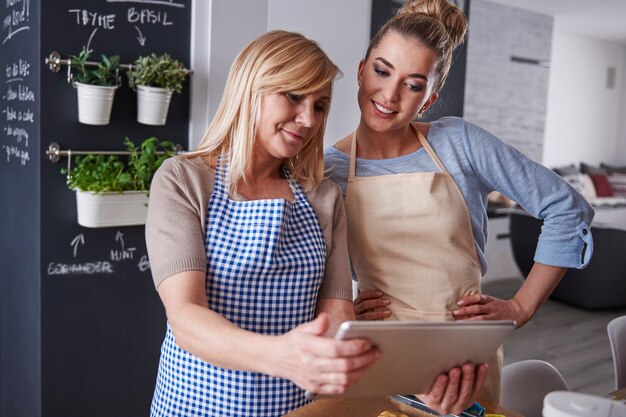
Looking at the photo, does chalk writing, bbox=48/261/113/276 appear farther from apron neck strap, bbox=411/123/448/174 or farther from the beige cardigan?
apron neck strap, bbox=411/123/448/174

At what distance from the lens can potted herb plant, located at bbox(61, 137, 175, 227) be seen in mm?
2295

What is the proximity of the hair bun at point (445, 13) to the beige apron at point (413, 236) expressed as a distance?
306 millimetres

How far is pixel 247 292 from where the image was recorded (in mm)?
1371

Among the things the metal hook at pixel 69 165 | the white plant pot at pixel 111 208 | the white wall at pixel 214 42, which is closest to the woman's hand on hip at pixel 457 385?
the white plant pot at pixel 111 208

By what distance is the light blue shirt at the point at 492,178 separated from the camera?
1.65m

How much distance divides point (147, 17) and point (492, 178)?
145 cm

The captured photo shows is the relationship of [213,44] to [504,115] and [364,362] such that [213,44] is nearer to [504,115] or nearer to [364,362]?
[364,362]

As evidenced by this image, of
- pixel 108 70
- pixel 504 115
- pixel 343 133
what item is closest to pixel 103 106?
pixel 108 70

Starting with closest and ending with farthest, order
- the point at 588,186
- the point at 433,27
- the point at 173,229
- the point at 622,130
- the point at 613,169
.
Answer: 1. the point at 173,229
2. the point at 433,27
3. the point at 588,186
4. the point at 613,169
5. the point at 622,130

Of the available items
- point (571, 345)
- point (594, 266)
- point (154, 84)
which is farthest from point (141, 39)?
point (594, 266)

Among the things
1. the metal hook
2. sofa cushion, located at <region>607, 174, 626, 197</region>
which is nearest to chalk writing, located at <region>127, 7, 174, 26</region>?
the metal hook

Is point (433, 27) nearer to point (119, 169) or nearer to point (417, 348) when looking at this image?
point (417, 348)

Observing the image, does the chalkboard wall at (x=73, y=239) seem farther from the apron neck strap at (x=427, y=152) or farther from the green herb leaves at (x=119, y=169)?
the apron neck strap at (x=427, y=152)

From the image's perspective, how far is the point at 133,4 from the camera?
2.44 metres
